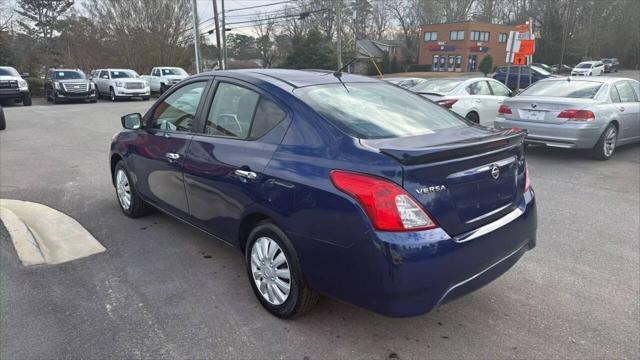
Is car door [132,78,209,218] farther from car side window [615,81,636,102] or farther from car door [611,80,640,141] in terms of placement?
car side window [615,81,636,102]

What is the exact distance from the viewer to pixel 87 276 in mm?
3686

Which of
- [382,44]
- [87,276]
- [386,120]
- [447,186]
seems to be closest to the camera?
[447,186]

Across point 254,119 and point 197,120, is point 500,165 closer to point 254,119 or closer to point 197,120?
point 254,119

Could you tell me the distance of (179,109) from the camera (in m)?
4.04

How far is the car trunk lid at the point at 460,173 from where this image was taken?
2.39 meters

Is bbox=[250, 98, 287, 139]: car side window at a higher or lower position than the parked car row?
higher

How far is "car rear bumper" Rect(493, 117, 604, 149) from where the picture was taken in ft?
25.1

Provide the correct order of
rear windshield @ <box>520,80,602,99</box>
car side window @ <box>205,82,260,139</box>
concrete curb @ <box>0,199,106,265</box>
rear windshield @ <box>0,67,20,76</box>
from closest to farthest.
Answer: car side window @ <box>205,82,260,139</box>
concrete curb @ <box>0,199,106,265</box>
rear windshield @ <box>520,80,602,99</box>
rear windshield @ <box>0,67,20,76</box>

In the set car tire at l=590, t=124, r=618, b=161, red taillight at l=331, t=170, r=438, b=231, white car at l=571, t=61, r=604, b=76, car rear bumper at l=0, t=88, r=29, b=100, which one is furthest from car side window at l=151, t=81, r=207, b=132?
white car at l=571, t=61, r=604, b=76

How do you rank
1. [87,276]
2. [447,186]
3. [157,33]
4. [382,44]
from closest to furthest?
[447,186] < [87,276] < [157,33] < [382,44]

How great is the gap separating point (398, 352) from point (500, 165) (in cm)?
129

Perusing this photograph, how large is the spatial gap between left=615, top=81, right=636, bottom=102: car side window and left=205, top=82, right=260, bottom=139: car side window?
7.99 metres

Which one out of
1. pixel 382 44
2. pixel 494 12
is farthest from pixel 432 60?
pixel 494 12

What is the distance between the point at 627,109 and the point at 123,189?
864 cm
